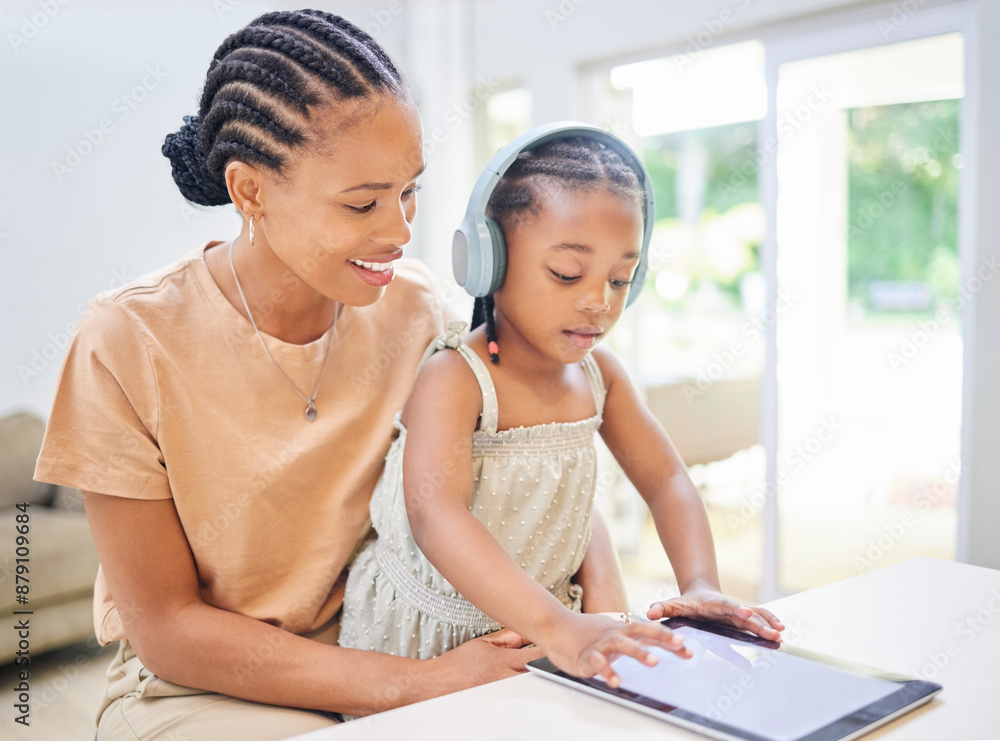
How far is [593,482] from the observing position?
4.43ft

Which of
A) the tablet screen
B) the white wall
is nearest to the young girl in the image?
the tablet screen

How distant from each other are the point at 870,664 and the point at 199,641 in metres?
0.85

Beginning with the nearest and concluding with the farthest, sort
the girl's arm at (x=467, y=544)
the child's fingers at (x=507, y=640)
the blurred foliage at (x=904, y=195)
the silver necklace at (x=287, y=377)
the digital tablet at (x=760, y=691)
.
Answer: the digital tablet at (x=760, y=691) < the girl's arm at (x=467, y=544) < the child's fingers at (x=507, y=640) < the silver necklace at (x=287, y=377) < the blurred foliage at (x=904, y=195)

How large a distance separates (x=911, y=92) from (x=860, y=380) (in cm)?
113

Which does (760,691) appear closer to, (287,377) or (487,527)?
(487,527)

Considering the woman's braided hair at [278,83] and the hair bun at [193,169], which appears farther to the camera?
the hair bun at [193,169]

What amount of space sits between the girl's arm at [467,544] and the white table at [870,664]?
5 cm

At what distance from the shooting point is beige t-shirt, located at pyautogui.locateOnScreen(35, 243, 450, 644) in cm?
121

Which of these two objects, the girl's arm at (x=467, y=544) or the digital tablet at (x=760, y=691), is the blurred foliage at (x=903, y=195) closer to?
the girl's arm at (x=467, y=544)

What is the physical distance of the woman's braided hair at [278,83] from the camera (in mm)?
1183

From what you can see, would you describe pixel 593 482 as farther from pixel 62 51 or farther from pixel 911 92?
pixel 62 51

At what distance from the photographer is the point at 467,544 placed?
105cm

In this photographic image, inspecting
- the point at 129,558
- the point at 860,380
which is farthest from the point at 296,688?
the point at 860,380

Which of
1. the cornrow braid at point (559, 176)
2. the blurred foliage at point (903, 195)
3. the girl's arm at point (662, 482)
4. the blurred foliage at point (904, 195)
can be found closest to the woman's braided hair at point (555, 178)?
the cornrow braid at point (559, 176)
